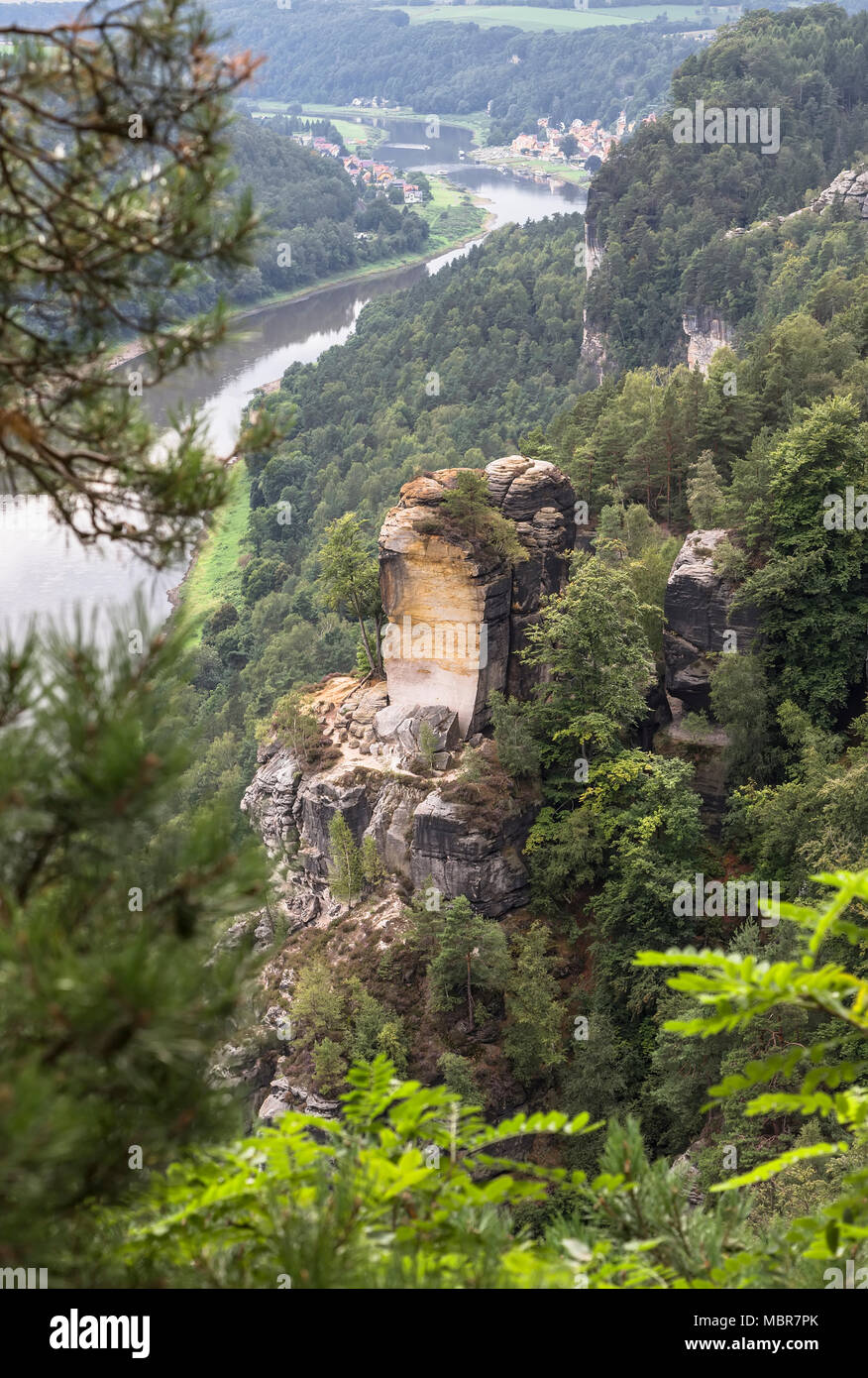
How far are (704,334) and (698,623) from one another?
2232 inches

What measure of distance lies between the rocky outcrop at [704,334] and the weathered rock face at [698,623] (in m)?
51.5

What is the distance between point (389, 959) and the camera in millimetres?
27203

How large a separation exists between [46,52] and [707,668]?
86.8 feet

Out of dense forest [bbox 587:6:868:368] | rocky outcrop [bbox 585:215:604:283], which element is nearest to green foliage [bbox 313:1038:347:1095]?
dense forest [bbox 587:6:868:368]

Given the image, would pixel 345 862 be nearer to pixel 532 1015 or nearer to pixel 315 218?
pixel 532 1015

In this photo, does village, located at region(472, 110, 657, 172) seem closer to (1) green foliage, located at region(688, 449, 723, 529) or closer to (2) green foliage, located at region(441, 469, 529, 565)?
(1) green foliage, located at region(688, 449, 723, 529)

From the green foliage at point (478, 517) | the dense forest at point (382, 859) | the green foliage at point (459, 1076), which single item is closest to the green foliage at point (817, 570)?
the dense forest at point (382, 859)

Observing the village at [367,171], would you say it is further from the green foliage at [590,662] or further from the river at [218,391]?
the green foliage at [590,662]

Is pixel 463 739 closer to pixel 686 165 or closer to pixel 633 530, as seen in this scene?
pixel 633 530

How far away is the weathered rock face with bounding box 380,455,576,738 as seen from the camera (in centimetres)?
2872

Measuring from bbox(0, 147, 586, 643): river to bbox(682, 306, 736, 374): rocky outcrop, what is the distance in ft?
91.8

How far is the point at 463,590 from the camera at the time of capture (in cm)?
2875

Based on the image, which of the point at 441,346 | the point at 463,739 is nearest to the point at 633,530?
the point at 463,739

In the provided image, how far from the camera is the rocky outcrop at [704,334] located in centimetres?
7981
